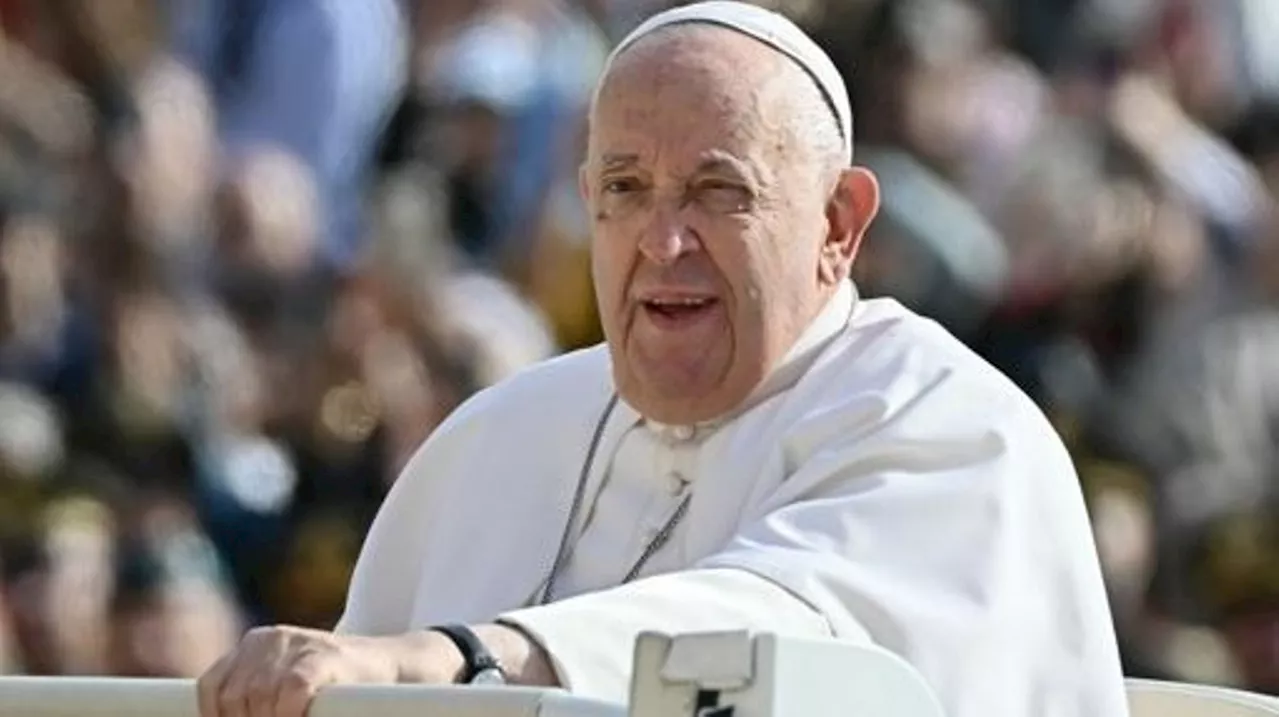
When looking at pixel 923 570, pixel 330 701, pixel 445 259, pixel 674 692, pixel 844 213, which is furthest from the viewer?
Result: pixel 445 259

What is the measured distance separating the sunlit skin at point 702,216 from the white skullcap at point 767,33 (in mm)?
21

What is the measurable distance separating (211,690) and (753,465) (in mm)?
1151

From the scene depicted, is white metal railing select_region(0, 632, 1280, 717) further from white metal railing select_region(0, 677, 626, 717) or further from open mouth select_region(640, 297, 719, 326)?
open mouth select_region(640, 297, 719, 326)

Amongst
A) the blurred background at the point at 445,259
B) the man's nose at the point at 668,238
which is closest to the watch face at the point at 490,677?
the man's nose at the point at 668,238

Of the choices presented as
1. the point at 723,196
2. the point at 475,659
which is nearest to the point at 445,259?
the point at 723,196

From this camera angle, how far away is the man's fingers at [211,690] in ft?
13.8

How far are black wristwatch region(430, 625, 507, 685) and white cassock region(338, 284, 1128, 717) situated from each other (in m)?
0.08

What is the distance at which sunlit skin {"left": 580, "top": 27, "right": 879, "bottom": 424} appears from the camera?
511 centimetres

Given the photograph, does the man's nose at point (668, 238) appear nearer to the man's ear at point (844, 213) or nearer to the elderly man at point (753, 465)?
the elderly man at point (753, 465)

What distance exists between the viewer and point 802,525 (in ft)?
16.2

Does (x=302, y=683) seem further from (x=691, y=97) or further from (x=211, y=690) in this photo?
(x=691, y=97)

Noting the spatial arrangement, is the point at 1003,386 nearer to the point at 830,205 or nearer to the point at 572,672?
the point at 830,205

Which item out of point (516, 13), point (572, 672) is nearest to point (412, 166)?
point (516, 13)

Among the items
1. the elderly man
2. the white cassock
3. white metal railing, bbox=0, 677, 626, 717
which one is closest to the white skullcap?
the elderly man
